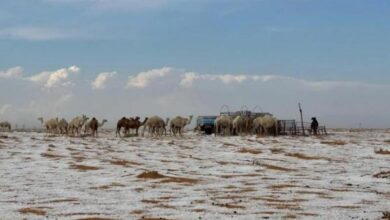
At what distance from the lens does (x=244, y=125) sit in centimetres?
7188

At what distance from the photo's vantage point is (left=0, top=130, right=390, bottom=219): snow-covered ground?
17.2 meters

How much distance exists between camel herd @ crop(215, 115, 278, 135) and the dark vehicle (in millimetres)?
A: 4643

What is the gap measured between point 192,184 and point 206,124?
55.4 metres

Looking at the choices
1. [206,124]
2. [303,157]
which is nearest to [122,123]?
[206,124]

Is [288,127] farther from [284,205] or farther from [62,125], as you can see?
[284,205]

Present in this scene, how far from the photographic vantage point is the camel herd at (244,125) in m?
68.6

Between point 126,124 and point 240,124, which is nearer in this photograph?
point 126,124

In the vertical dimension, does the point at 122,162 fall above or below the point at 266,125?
below

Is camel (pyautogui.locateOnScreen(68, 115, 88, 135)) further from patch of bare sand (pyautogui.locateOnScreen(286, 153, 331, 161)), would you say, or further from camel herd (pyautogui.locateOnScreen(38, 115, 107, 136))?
patch of bare sand (pyautogui.locateOnScreen(286, 153, 331, 161))

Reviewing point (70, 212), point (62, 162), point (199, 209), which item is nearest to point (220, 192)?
point (199, 209)

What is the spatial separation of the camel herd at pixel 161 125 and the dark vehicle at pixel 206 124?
12.7 feet

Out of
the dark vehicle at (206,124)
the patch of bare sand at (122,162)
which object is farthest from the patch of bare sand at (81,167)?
the dark vehicle at (206,124)

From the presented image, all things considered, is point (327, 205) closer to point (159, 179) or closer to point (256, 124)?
point (159, 179)

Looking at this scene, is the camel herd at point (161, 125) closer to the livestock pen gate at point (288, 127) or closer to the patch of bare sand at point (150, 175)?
the livestock pen gate at point (288, 127)
